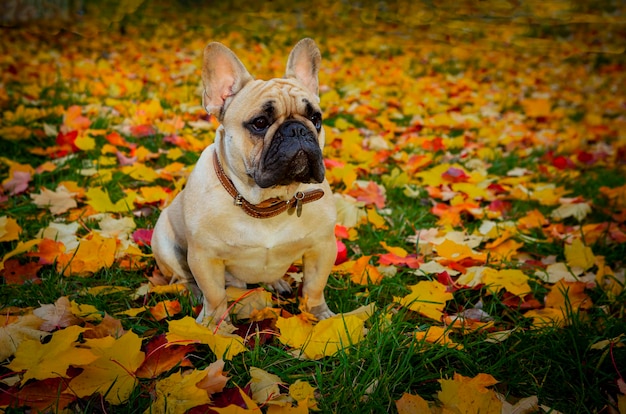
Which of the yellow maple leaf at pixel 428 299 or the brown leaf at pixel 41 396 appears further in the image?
the yellow maple leaf at pixel 428 299

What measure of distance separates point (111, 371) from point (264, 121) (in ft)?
Result: 3.60

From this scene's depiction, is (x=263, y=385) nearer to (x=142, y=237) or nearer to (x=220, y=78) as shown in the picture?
(x=220, y=78)

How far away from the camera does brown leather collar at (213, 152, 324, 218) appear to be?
2111 millimetres

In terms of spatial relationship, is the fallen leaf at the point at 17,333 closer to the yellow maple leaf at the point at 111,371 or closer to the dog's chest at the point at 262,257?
the yellow maple leaf at the point at 111,371

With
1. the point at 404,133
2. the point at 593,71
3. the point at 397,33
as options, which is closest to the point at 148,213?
the point at 404,133

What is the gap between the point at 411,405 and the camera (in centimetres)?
155

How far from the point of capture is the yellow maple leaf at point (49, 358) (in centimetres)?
156

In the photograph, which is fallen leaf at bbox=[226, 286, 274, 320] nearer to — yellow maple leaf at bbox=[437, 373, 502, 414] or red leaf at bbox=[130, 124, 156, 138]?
yellow maple leaf at bbox=[437, 373, 502, 414]

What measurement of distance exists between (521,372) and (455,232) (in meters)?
1.31

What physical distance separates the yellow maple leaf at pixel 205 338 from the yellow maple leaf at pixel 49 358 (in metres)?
0.30

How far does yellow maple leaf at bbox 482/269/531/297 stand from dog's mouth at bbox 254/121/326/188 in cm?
100

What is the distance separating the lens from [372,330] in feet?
6.39

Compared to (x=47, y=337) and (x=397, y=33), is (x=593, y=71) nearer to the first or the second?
(x=397, y=33)

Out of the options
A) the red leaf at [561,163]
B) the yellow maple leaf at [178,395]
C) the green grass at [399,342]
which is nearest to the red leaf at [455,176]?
the green grass at [399,342]
